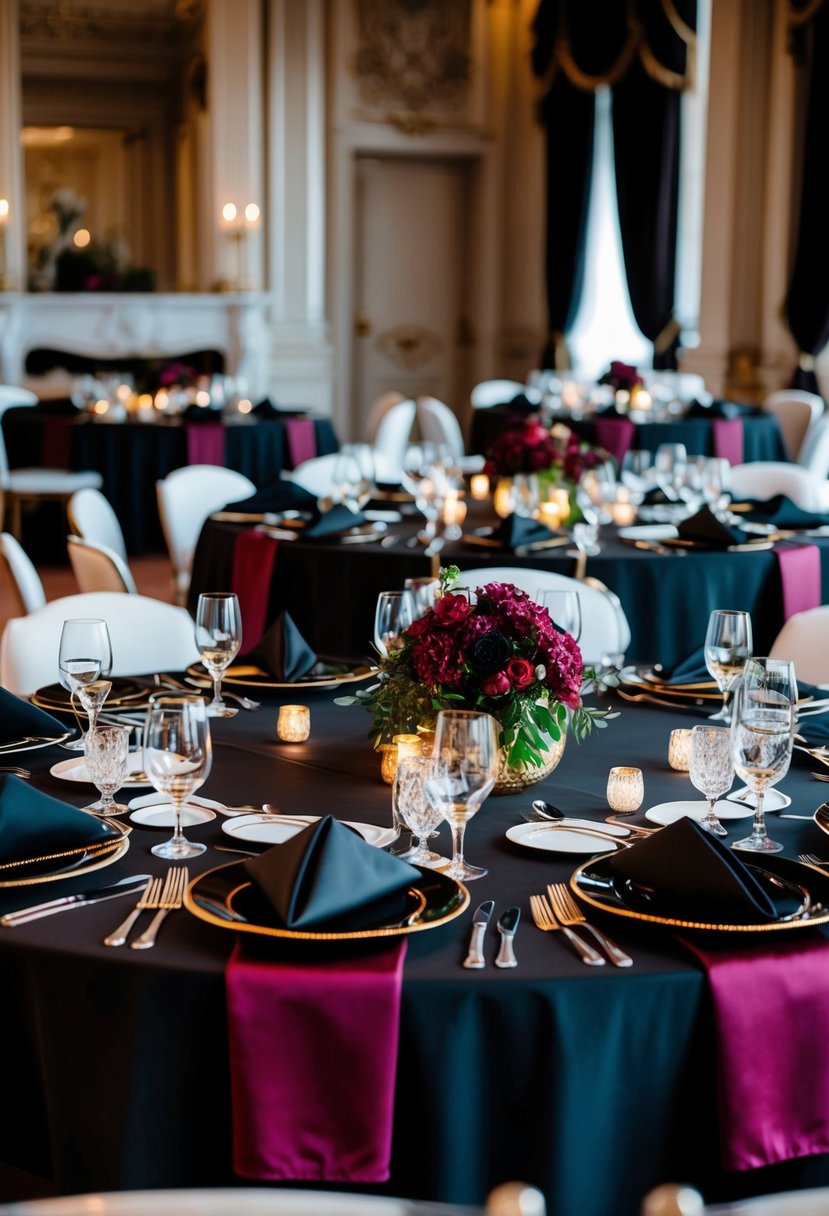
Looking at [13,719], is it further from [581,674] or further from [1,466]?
[1,466]

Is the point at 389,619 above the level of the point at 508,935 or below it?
above

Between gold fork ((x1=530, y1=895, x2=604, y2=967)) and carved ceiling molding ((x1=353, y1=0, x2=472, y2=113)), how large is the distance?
36.9 feet

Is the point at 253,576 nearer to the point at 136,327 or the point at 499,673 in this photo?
the point at 499,673

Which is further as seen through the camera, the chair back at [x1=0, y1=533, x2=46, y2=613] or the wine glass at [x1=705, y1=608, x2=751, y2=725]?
the chair back at [x1=0, y1=533, x2=46, y2=613]

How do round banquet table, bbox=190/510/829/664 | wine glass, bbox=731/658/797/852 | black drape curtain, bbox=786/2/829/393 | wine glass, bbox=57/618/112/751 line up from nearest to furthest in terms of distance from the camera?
wine glass, bbox=731/658/797/852 < wine glass, bbox=57/618/112/751 < round banquet table, bbox=190/510/829/664 < black drape curtain, bbox=786/2/829/393

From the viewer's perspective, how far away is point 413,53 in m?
12.1

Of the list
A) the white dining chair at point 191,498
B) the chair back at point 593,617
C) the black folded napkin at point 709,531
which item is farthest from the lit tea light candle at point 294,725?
the white dining chair at point 191,498

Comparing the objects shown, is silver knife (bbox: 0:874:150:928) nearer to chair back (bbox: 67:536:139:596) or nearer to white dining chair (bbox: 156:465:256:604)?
chair back (bbox: 67:536:139:596)

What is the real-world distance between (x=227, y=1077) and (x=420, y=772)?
1.30 feet

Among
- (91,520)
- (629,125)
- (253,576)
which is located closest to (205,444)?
(91,520)

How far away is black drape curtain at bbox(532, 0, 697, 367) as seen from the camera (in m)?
10.5

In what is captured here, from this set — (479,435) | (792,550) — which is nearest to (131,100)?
(479,435)

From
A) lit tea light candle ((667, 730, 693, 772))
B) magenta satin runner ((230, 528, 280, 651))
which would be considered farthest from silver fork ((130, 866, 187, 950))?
magenta satin runner ((230, 528, 280, 651))

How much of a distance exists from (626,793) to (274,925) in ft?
2.28
